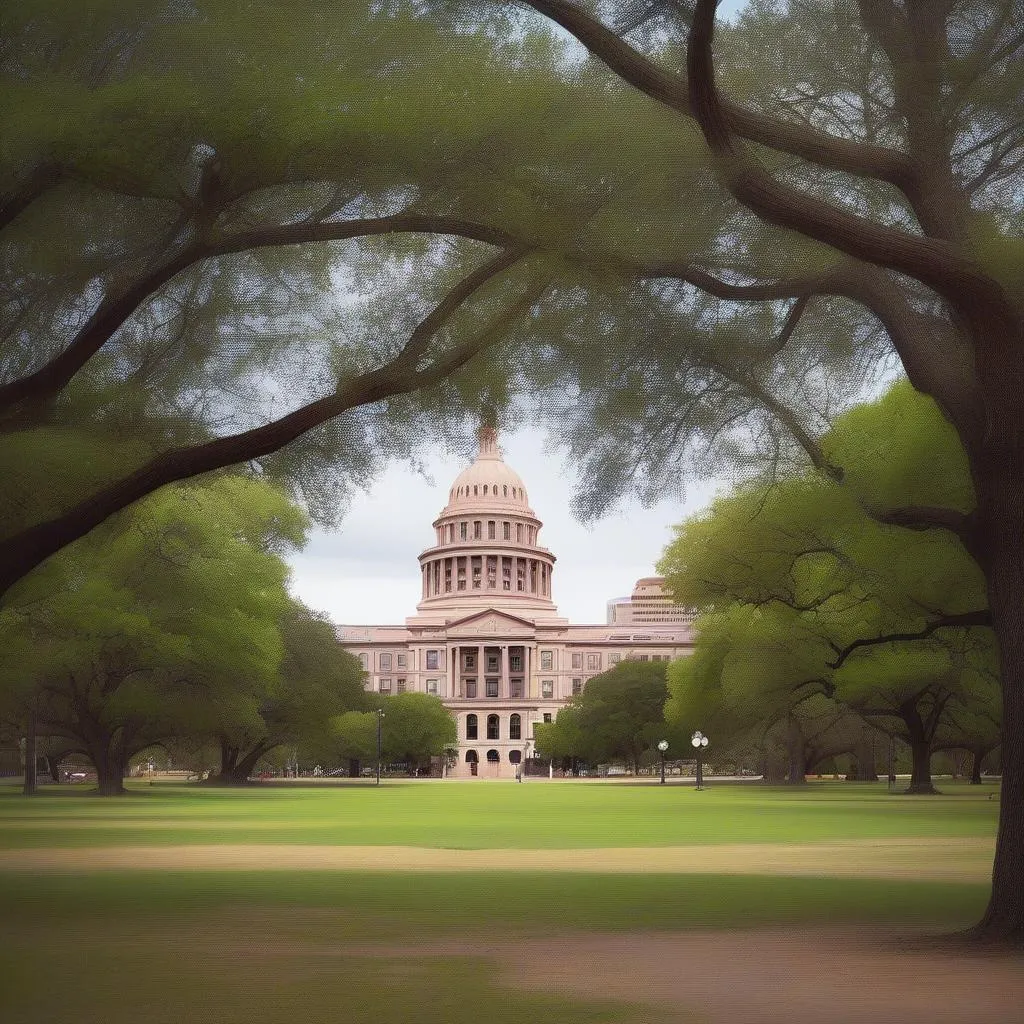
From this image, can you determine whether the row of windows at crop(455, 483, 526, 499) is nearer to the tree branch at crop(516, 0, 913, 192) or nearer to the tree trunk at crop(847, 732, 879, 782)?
the tree trunk at crop(847, 732, 879, 782)

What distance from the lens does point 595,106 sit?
1204cm

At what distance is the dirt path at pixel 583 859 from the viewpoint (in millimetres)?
19500

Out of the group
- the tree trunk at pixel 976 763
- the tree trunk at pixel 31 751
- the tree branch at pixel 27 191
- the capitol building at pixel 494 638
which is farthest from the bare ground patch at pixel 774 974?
the capitol building at pixel 494 638

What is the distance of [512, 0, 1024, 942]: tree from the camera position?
35.1 feet

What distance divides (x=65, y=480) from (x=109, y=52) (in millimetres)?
3884

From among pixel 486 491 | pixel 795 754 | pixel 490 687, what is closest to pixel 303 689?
pixel 795 754

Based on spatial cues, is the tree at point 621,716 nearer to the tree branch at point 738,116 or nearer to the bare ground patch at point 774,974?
the bare ground patch at point 774,974

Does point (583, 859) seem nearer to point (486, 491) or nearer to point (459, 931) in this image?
point (459, 931)

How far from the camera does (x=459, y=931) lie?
1260cm

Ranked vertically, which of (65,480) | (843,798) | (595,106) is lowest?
(843,798)

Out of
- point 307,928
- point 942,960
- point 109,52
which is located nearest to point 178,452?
point 109,52

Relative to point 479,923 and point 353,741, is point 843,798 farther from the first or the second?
point 353,741

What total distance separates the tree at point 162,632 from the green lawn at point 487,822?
13.1 ft

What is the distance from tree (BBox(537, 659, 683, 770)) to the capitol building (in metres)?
53.4
